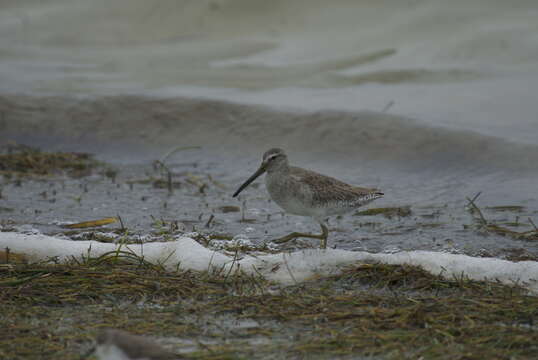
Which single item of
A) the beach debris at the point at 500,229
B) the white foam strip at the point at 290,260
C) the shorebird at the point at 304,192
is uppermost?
the shorebird at the point at 304,192

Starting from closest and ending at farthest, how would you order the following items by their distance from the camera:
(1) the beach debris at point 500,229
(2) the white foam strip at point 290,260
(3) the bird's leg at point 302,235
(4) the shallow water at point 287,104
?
1. (2) the white foam strip at point 290,260
2. (3) the bird's leg at point 302,235
3. (1) the beach debris at point 500,229
4. (4) the shallow water at point 287,104

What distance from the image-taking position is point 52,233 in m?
6.95

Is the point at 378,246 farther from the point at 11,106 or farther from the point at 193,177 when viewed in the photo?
the point at 11,106

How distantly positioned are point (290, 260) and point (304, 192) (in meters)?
0.83

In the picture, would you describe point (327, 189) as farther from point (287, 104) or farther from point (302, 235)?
point (287, 104)

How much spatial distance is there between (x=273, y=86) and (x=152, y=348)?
8924 mm

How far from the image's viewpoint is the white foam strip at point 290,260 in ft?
17.2

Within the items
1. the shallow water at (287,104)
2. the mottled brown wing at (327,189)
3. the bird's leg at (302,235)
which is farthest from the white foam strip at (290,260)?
the shallow water at (287,104)

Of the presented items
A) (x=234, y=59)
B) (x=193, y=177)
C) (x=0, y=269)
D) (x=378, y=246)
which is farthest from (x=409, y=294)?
(x=234, y=59)

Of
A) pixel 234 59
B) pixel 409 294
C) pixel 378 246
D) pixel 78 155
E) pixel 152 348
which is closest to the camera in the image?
pixel 152 348

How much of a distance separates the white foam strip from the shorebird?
2.09ft

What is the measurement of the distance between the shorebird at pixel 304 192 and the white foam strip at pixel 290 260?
64 centimetres

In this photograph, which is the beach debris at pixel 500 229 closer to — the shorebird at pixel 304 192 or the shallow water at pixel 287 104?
the shallow water at pixel 287 104

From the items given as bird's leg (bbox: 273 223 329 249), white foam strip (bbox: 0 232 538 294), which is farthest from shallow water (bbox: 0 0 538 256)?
white foam strip (bbox: 0 232 538 294)
